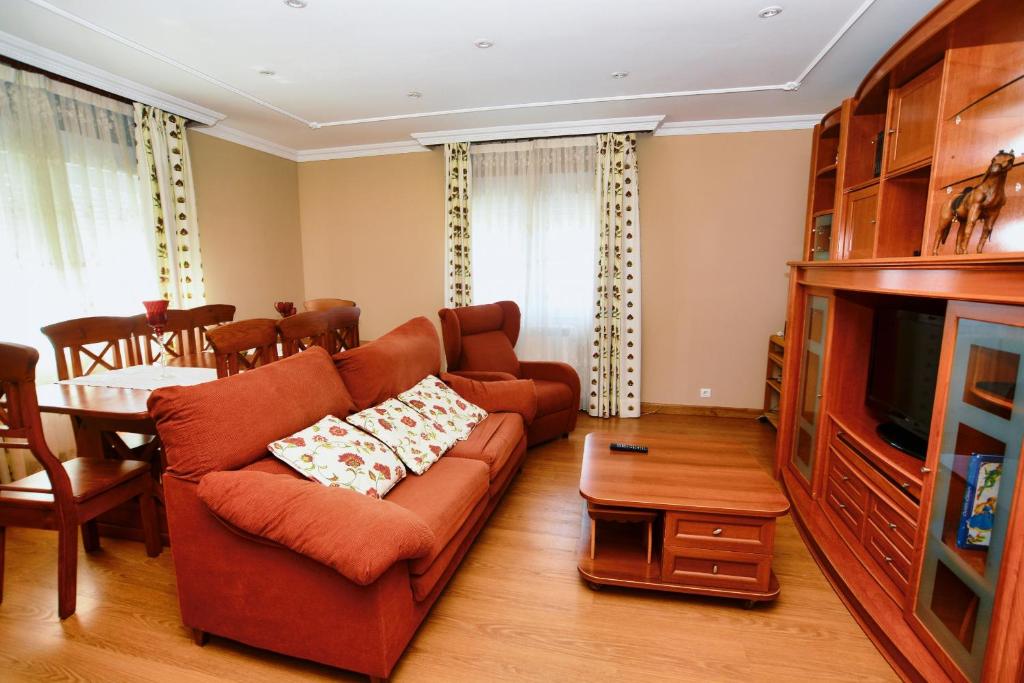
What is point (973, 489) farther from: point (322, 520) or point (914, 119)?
point (322, 520)

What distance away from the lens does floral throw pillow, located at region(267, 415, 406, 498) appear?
173 cm

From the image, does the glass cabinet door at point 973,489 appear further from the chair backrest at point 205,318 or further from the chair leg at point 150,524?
the chair backrest at point 205,318

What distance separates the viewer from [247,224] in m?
4.35

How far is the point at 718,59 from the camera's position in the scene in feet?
9.24

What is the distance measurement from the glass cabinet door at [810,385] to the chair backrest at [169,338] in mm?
3846

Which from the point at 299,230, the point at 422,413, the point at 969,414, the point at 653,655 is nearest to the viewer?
the point at 969,414

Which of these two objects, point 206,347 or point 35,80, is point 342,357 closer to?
point 206,347

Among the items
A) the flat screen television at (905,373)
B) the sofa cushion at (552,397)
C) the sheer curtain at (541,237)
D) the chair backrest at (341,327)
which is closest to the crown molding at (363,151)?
the sheer curtain at (541,237)

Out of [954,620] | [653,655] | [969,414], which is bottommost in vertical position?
[653,655]

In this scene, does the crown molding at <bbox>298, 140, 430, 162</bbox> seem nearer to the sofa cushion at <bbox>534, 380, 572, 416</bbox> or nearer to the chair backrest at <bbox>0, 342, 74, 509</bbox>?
the sofa cushion at <bbox>534, 380, 572, 416</bbox>

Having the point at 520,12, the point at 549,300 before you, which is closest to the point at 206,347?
the point at 549,300

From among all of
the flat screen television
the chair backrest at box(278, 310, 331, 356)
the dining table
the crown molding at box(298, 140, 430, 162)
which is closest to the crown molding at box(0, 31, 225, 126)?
the crown molding at box(298, 140, 430, 162)

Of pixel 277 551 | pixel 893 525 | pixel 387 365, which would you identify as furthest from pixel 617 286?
pixel 277 551

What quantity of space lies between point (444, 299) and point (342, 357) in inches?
96.5
